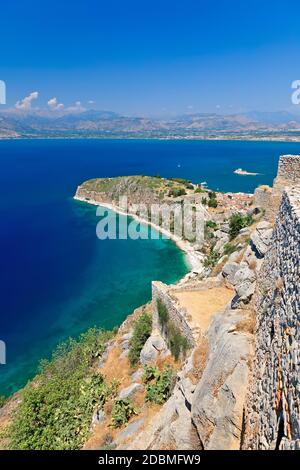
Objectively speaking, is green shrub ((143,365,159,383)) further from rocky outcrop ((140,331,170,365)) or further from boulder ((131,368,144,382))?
rocky outcrop ((140,331,170,365))

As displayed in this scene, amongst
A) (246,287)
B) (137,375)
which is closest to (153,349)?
(137,375)

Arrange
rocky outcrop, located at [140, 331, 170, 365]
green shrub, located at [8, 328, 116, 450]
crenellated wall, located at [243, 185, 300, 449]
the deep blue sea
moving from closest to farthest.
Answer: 1. crenellated wall, located at [243, 185, 300, 449]
2. green shrub, located at [8, 328, 116, 450]
3. rocky outcrop, located at [140, 331, 170, 365]
4. the deep blue sea

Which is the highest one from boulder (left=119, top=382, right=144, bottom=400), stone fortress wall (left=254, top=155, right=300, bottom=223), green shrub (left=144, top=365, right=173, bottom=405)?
stone fortress wall (left=254, top=155, right=300, bottom=223)

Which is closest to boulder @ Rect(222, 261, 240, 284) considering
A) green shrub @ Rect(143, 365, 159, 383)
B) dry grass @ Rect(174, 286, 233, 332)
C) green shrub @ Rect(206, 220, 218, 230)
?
dry grass @ Rect(174, 286, 233, 332)

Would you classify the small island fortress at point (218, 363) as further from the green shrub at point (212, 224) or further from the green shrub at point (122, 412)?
the green shrub at point (212, 224)

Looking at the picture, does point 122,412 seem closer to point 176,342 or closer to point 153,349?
point 176,342

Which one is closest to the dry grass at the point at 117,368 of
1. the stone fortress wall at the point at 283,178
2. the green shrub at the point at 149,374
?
the green shrub at the point at 149,374
